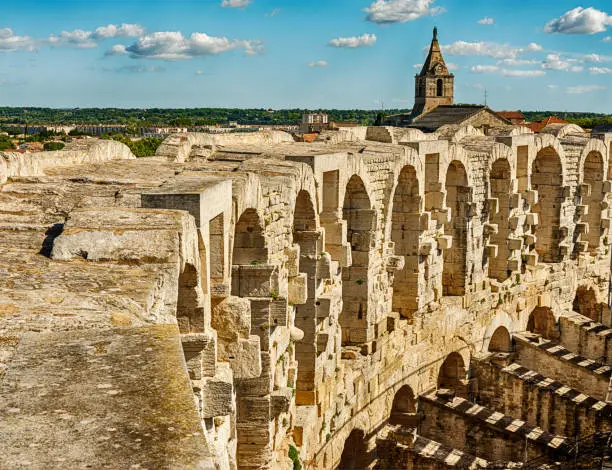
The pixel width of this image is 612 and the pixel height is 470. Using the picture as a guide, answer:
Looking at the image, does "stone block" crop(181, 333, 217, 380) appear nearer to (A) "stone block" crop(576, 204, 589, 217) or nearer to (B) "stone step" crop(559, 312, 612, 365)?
(B) "stone step" crop(559, 312, 612, 365)

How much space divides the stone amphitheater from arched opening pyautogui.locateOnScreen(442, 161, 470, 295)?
32 mm

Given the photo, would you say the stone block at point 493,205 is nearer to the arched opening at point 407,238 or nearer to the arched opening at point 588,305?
the arched opening at point 407,238

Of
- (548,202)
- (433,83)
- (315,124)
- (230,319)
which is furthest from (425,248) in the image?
(433,83)

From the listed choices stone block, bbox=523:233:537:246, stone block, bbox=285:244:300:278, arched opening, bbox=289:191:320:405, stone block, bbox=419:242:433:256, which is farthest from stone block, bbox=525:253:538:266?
stone block, bbox=285:244:300:278

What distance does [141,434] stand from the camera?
248cm

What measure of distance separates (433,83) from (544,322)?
40847 mm

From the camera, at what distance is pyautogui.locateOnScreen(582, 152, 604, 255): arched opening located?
65.7 feet

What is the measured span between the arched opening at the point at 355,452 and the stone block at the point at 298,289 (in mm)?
3240

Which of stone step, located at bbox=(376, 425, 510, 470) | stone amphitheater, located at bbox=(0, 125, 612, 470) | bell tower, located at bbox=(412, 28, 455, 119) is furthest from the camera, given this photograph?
bell tower, located at bbox=(412, 28, 455, 119)

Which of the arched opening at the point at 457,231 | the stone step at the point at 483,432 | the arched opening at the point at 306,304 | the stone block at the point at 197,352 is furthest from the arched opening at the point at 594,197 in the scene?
the stone block at the point at 197,352

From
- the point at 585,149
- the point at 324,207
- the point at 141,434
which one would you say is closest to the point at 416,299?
the point at 324,207

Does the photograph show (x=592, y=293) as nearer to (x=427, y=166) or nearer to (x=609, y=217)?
(x=609, y=217)

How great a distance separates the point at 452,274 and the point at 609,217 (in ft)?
22.6

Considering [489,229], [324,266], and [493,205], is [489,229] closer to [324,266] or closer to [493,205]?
[493,205]
